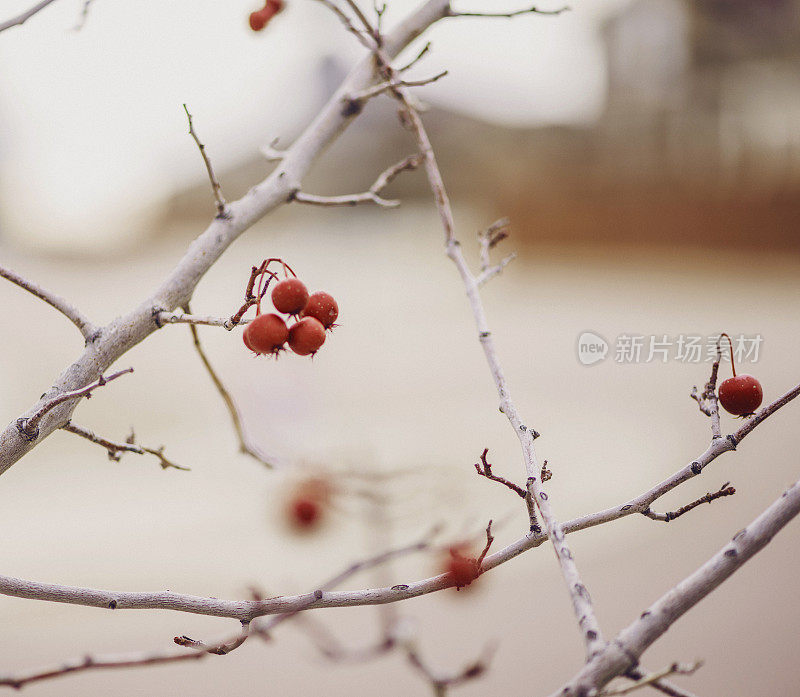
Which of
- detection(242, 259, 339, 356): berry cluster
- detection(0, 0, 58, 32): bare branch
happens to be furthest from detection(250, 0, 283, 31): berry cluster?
detection(242, 259, 339, 356): berry cluster

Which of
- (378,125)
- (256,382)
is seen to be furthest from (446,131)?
(256,382)

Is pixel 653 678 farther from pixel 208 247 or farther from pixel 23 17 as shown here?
pixel 23 17

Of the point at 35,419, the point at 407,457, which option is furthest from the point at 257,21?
the point at 407,457

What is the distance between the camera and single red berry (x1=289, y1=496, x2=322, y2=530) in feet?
4.52

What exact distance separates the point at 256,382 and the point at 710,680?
3075 mm

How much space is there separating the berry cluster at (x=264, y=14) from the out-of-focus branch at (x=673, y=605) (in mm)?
671

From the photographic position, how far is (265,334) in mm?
512

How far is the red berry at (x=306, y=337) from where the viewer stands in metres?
0.52

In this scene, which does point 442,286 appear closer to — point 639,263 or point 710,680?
point 639,263

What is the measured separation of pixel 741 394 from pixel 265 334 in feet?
1.20

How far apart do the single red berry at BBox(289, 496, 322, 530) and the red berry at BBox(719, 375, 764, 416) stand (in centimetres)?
92

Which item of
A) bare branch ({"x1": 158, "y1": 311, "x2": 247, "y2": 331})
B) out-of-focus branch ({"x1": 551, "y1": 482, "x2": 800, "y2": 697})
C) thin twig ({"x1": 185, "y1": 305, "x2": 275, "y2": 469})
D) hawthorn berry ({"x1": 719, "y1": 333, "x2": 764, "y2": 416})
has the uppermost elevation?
thin twig ({"x1": 185, "y1": 305, "x2": 275, "y2": 469})

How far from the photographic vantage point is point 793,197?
5.68 metres

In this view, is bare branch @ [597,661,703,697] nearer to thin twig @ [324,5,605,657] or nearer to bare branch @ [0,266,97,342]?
thin twig @ [324,5,605,657]
